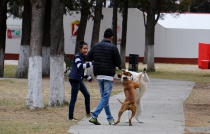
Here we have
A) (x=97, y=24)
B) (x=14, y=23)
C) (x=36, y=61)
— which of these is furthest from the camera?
(x=14, y=23)

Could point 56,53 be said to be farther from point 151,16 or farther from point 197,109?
point 151,16

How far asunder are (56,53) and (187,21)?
3826 centimetres

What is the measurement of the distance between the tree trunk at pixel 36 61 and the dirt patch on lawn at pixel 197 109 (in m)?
3.67

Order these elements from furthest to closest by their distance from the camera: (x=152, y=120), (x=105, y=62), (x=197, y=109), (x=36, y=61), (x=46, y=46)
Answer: (x=46, y=46) → (x=197, y=109) → (x=36, y=61) → (x=152, y=120) → (x=105, y=62)

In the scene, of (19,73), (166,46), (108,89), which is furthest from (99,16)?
(166,46)

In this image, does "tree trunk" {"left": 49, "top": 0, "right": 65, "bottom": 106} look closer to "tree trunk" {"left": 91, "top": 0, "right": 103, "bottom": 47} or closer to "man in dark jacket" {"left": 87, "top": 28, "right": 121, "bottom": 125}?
"man in dark jacket" {"left": 87, "top": 28, "right": 121, "bottom": 125}

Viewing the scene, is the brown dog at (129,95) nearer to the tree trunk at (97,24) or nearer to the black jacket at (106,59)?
the black jacket at (106,59)

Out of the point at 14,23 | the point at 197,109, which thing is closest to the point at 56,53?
the point at 197,109

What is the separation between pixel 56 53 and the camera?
14836mm

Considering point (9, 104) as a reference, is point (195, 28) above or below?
above

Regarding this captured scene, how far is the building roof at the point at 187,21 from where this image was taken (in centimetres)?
5038

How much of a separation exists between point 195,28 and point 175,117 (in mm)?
37268

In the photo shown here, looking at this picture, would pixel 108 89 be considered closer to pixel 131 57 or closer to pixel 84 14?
pixel 131 57

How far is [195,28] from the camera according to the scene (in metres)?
49.7
